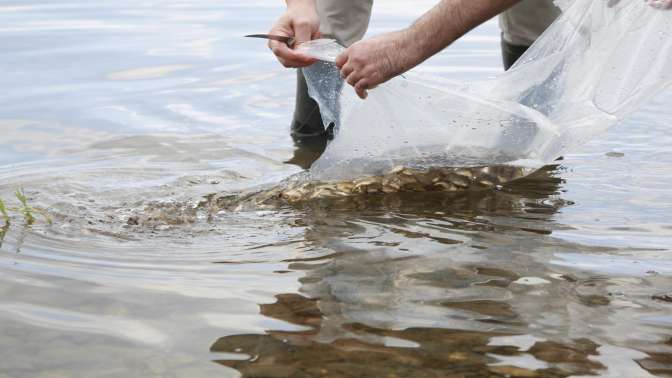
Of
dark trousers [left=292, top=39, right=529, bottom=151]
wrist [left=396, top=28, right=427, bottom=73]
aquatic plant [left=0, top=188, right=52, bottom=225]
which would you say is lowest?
aquatic plant [left=0, top=188, right=52, bottom=225]

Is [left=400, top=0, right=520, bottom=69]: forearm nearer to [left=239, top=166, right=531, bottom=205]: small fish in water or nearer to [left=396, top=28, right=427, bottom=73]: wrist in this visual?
[left=396, top=28, right=427, bottom=73]: wrist

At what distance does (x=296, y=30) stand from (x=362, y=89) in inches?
19.4

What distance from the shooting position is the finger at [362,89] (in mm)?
3338

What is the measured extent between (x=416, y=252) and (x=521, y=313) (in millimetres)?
589

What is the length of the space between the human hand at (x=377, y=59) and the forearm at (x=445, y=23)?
18 millimetres

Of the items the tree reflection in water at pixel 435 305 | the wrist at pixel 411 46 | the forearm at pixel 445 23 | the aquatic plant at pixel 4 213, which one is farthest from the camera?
the aquatic plant at pixel 4 213

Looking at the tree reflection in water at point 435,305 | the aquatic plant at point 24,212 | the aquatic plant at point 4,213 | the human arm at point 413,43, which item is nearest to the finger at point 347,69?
the human arm at point 413,43

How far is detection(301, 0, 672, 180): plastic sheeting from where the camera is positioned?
3602 mm

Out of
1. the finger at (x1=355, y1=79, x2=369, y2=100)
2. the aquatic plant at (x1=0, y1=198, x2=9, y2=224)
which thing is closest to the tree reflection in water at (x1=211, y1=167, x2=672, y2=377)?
the finger at (x1=355, y1=79, x2=369, y2=100)

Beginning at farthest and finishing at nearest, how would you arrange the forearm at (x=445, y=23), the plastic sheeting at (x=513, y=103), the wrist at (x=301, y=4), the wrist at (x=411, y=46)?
the wrist at (x=301, y=4) < the plastic sheeting at (x=513, y=103) < the wrist at (x=411, y=46) < the forearm at (x=445, y=23)

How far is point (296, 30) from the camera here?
3.73m

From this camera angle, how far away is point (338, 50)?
3633mm

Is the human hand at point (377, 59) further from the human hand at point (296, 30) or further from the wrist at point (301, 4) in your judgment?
the wrist at point (301, 4)

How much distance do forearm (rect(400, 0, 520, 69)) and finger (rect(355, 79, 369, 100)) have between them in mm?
190
